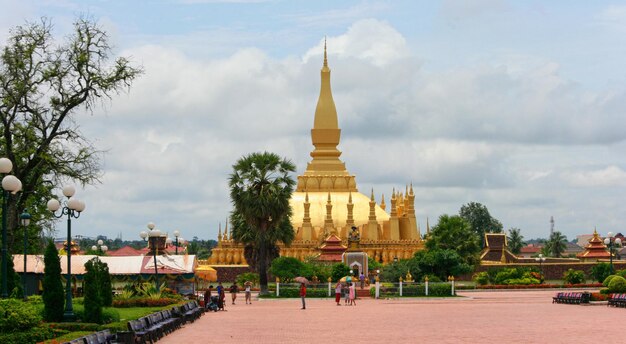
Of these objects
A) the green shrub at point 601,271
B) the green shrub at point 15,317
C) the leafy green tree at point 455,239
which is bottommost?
the green shrub at point 15,317

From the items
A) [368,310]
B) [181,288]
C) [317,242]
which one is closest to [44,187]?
[368,310]

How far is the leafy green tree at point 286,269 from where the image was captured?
205 ft

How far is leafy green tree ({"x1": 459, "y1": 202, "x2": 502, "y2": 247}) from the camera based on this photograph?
131375mm

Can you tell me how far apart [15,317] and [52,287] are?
18.5 feet

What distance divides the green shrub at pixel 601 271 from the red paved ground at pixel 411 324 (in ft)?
78.8

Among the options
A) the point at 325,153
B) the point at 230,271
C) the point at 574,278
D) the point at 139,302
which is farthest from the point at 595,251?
the point at 139,302

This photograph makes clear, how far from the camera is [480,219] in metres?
133

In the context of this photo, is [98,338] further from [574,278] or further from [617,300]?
[574,278]

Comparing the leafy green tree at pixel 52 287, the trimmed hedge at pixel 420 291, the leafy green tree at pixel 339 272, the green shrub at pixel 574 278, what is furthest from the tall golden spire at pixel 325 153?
the leafy green tree at pixel 52 287

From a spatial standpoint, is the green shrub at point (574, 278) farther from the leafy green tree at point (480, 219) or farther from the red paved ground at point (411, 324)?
the leafy green tree at point (480, 219)

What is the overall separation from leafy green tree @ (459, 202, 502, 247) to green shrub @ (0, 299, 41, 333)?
4378 inches

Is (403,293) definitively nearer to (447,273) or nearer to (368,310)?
(447,273)

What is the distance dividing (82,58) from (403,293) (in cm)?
2520

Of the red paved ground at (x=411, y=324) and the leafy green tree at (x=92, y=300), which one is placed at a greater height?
the leafy green tree at (x=92, y=300)
